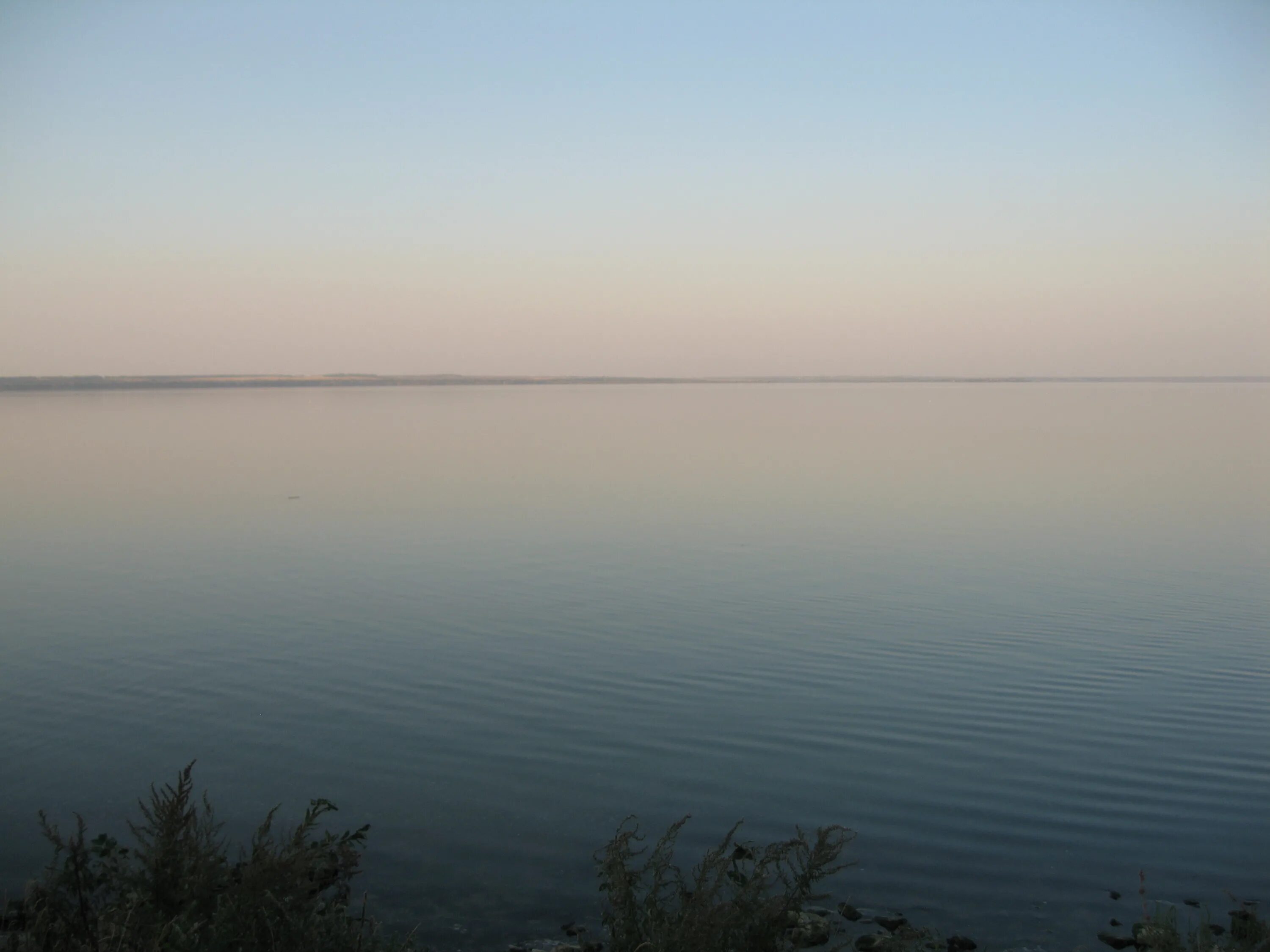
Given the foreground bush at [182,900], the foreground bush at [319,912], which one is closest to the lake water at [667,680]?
the foreground bush at [319,912]

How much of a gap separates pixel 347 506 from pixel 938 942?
23.6 m

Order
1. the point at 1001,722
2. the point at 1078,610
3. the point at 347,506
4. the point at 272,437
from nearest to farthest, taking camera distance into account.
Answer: the point at 1001,722 < the point at 1078,610 < the point at 347,506 < the point at 272,437

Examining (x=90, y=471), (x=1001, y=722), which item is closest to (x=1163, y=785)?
(x=1001, y=722)

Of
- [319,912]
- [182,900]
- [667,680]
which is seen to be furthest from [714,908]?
[667,680]

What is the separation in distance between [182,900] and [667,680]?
714 cm

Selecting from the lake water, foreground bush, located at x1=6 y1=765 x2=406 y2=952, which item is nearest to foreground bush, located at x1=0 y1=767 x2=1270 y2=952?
foreground bush, located at x1=6 y1=765 x2=406 y2=952

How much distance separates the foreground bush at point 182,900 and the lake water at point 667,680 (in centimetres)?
135

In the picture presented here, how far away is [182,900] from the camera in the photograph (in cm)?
625

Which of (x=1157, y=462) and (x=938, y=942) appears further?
(x=1157, y=462)

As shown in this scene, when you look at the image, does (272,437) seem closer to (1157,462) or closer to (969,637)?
(1157,462)

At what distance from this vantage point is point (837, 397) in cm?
15488

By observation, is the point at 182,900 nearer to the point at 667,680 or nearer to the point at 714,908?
the point at 714,908

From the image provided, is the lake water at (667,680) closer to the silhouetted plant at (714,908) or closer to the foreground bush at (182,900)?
the silhouetted plant at (714,908)

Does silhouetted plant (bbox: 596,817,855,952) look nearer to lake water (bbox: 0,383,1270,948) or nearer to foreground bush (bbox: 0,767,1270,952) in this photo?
foreground bush (bbox: 0,767,1270,952)
